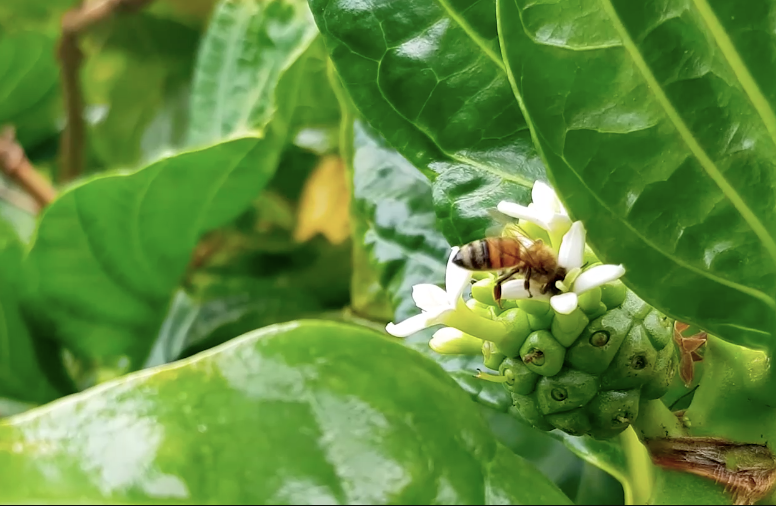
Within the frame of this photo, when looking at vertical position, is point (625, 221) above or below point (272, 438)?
above

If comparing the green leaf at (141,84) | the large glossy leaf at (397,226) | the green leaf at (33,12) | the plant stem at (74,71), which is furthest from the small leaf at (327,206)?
the green leaf at (33,12)

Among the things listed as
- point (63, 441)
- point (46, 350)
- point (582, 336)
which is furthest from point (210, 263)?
point (582, 336)

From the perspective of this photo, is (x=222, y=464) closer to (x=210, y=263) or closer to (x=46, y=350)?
(x=46, y=350)

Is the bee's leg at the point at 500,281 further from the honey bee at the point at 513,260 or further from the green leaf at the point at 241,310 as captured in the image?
the green leaf at the point at 241,310

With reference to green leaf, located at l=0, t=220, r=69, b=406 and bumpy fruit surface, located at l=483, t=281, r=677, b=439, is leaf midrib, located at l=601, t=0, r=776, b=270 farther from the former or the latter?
green leaf, located at l=0, t=220, r=69, b=406

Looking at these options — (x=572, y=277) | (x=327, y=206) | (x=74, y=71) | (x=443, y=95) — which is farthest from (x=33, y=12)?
(x=572, y=277)

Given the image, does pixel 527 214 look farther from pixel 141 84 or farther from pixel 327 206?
pixel 141 84
